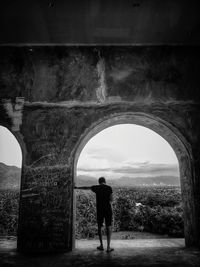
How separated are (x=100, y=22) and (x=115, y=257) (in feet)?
16.7

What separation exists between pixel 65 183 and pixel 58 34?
3.64 metres

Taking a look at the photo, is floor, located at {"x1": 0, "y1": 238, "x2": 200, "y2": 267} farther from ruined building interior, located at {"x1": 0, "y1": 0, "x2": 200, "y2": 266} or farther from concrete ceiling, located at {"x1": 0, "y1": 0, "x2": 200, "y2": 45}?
concrete ceiling, located at {"x1": 0, "y1": 0, "x2": 200, "y2": 45}

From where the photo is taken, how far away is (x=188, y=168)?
5.59 m

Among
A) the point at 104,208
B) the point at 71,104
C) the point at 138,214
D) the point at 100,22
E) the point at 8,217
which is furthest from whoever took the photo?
the point at 138,214

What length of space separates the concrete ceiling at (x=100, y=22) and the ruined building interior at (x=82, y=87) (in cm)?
2

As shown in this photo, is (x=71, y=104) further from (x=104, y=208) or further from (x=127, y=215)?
(x=127, y=215)

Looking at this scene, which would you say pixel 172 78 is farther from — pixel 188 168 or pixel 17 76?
pixel 17 76

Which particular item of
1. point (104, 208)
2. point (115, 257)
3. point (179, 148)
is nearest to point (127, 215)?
point (179, 148)

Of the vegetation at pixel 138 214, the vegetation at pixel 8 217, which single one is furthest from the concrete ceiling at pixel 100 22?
the vegetation at pixel 8 217

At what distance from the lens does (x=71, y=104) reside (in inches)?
227

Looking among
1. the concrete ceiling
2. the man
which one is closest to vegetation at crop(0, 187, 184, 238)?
the man

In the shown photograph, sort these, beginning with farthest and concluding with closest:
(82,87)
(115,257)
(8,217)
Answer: (8,217), (82,87), (115,257)

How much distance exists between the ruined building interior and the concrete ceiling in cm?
2

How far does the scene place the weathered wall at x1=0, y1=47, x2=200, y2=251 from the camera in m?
5.20
